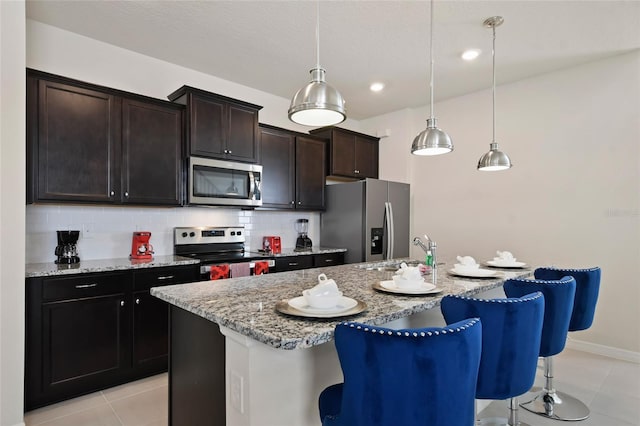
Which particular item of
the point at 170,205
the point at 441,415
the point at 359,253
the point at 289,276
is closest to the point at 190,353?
the point at 289,276

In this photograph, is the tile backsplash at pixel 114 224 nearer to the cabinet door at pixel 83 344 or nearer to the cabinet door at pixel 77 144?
the cabinet door at pixel 77 144

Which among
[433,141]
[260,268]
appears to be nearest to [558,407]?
[433,141]

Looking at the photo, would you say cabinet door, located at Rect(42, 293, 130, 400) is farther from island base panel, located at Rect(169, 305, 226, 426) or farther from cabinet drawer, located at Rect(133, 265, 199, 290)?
island base panel, located at Rect(169, 305, 226, 426)

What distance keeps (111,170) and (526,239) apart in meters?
4.12

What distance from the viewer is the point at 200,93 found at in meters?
3.36

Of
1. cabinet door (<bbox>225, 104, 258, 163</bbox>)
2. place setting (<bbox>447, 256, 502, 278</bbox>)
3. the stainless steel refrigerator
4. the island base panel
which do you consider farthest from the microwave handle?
place setting (<bbox>447, 256, 502, 278</bbox>)

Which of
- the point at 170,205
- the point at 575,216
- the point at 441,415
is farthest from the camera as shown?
the point at 575,216

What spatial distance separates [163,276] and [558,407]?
3.04 meters

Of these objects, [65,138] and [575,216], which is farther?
[575,216]

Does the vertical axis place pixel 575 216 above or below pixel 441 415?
above

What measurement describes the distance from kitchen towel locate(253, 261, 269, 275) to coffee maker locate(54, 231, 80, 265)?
145 cm

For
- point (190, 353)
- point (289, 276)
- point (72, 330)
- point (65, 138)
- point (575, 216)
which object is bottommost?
point (72, 330)

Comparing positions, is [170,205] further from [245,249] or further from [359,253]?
[359,253]

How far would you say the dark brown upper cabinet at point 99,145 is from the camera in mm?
2586
